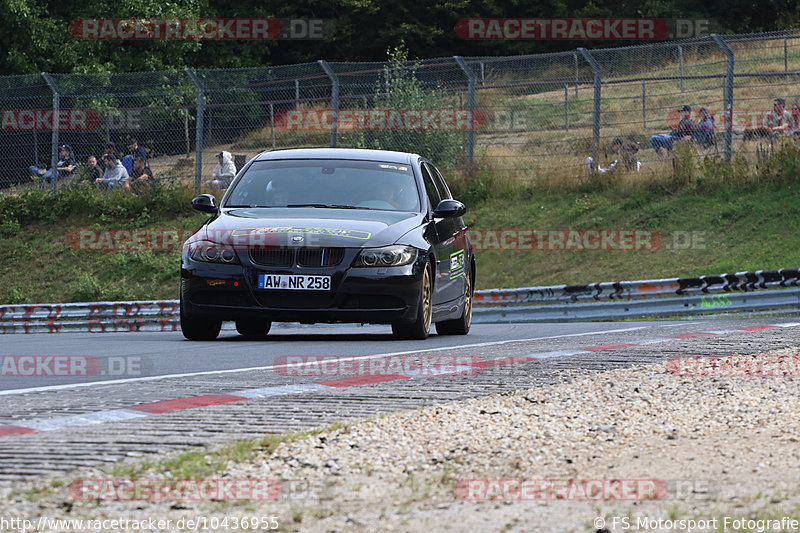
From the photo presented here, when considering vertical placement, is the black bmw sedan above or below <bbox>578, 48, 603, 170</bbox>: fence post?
below

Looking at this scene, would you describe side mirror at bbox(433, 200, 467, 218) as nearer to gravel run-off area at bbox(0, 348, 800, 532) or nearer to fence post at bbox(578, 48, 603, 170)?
gravel run-off area at bbox(0, 348, 800, 532)

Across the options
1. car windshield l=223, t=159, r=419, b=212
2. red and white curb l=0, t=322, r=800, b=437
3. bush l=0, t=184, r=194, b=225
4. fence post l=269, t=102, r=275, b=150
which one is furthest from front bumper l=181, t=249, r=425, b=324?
bush l=0, t=184, r=194, b=225

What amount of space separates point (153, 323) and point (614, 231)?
7830mm

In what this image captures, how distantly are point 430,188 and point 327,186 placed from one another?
1.19m

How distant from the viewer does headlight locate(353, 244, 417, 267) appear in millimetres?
10414

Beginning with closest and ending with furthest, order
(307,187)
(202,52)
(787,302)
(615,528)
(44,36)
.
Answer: (615,528)
(307,187)
(787,302)
(44,36)
(202,52)

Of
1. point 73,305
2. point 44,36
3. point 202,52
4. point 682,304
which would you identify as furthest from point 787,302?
point 202,52

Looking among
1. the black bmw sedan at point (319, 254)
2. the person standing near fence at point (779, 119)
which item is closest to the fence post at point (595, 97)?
the person standing near fence at point (779, 119)

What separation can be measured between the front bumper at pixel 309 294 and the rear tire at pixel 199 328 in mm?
433

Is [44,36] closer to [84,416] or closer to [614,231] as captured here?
[614,231]

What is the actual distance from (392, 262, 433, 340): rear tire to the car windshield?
0.81 metres

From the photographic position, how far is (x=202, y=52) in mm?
46781

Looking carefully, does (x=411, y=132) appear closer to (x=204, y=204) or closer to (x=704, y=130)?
(x=704, y=130)

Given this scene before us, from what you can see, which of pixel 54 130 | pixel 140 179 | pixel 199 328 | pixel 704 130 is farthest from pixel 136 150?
pixel 199 328
